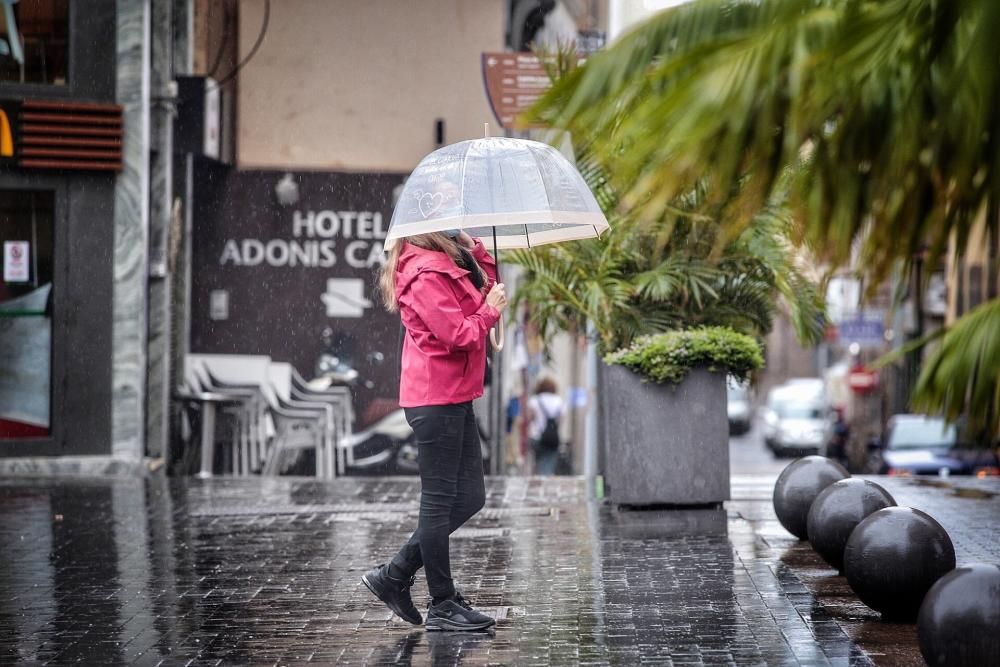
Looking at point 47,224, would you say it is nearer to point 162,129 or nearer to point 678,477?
point 162,129

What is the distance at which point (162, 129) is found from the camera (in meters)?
15.1

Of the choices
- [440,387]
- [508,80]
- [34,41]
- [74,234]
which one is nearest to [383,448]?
[74,234]

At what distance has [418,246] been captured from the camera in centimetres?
640

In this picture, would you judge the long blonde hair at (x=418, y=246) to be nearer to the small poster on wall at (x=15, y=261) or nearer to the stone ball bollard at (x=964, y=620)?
the stone ball bollard at (x=964, y=620)

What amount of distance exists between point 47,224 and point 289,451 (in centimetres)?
366

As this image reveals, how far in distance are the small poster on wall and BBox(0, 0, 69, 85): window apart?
1577 mm

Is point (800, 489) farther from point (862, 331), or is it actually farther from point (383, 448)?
point (862, 331)

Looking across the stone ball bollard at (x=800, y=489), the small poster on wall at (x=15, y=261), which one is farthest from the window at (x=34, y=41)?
the stone ball bollard at (x=800, y=489)

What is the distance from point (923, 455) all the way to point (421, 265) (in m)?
17.2

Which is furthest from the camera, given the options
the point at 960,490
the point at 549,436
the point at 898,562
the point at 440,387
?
the point at 549,436

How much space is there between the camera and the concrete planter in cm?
1069

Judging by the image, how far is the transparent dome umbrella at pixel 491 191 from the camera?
636 cm

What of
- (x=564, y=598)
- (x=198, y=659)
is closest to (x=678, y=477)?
(x=564, y=598)

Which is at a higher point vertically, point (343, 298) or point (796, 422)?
point (343, 298)
